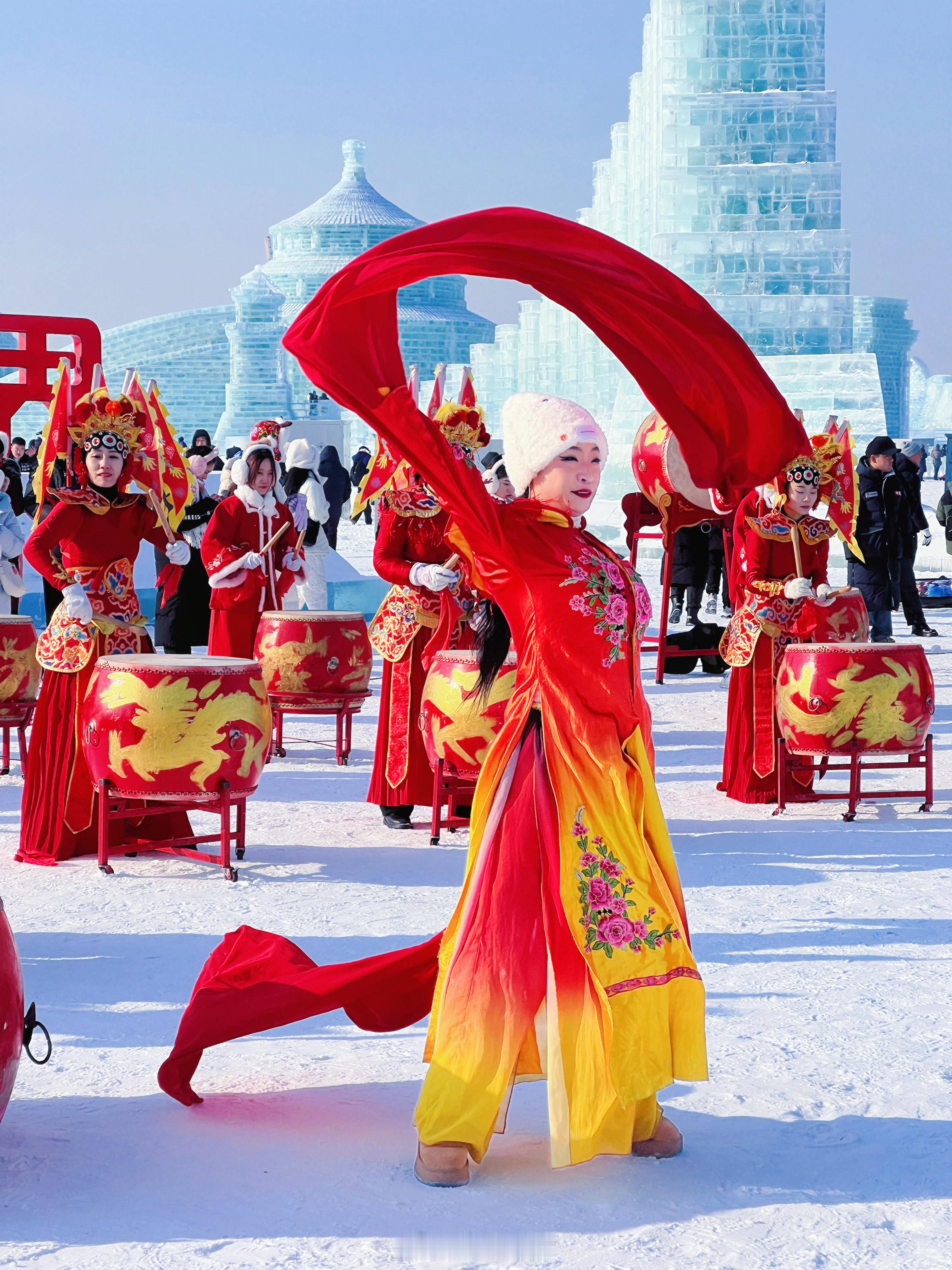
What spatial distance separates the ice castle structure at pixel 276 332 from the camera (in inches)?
1732

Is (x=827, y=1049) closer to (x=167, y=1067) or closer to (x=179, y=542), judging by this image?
(x=167, y=1067)

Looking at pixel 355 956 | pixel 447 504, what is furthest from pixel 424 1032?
pixel 447 504

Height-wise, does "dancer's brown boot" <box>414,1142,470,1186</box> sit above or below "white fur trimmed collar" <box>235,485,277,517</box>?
below

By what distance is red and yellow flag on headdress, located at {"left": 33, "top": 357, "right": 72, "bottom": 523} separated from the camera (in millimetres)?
5066

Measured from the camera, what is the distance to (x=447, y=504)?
9.11ft

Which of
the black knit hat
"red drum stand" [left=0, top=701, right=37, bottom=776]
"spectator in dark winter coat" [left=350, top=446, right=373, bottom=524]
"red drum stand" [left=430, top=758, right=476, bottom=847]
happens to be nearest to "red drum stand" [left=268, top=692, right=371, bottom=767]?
"red drum stand" [left=0, top=701, right=37, bottom=776]

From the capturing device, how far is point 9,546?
8453 mm

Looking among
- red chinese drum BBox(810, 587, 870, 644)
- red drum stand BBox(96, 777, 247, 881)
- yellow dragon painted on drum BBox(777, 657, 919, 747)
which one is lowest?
red drum stand BBox(96, 777, 247, 881)

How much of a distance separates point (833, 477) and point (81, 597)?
2942 mm

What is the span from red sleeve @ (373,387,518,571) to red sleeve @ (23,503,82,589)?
8.29 feet

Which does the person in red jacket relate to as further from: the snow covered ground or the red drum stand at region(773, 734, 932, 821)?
the snow covered ground

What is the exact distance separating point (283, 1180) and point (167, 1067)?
0.40 metres

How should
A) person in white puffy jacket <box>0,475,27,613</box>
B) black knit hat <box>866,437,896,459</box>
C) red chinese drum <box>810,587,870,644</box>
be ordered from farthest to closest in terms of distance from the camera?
black knit hat <box>866,437,896,459</box>, person in white puffy jacket <box>0,475,27,613</box>, red chinese drum <box>810,587,870,644</box>

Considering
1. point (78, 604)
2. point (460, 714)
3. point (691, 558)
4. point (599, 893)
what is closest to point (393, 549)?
point (460, 714)
